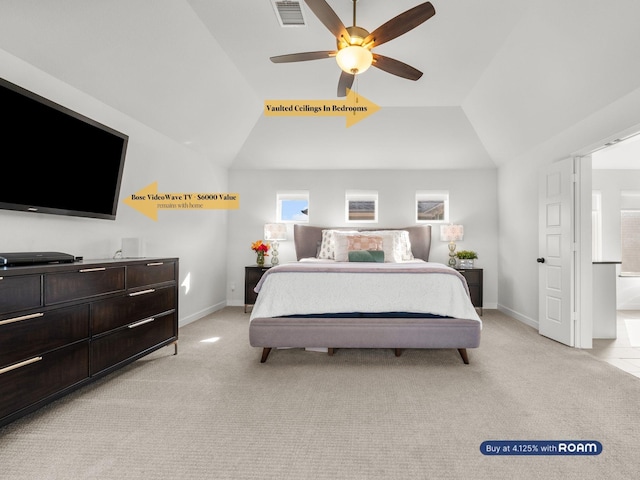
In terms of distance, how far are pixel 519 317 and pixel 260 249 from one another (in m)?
3.94

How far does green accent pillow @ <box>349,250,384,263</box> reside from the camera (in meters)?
4.64

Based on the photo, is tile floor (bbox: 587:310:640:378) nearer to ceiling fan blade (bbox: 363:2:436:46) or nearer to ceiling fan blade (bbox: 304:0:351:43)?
ceiling fan blade (bbox: 363:2:436:46)

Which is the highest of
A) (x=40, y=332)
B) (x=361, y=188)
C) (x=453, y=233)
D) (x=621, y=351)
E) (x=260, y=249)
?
(x=361, y=188)

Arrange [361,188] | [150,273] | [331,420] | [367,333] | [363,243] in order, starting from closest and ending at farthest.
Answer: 1. [331,420]
2. [150,273]
3. [367,333]
4. [363,243]
5. [361,188]

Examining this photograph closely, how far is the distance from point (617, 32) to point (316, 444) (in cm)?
354

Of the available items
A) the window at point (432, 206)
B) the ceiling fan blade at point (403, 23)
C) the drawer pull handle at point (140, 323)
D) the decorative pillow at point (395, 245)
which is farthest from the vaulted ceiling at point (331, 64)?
the drawer pull handle at point (140, 323)

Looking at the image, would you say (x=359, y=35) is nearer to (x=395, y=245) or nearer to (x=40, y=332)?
(x=40, y=332)

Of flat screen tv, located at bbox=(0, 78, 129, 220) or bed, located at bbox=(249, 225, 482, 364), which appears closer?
flat screen tv, located at bbox=(0, 78, 129, 220)

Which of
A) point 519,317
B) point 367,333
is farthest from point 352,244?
point 519,317

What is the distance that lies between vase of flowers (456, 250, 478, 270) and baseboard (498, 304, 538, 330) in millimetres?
860

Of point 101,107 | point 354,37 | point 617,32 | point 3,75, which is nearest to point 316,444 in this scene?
point 354,37

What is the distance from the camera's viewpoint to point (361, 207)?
592 centimetres

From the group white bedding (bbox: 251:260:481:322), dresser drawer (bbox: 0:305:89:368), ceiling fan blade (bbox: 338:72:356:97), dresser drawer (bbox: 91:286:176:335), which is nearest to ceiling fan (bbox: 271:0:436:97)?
ceiling fan blade (bbox: 338:72:356:97)

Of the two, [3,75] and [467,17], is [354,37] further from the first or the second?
[3,75]
